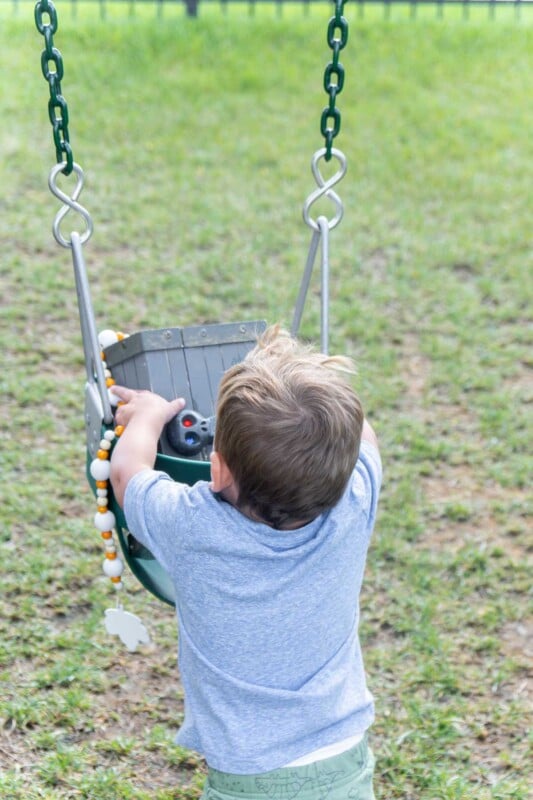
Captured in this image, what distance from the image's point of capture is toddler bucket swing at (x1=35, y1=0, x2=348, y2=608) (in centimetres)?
217

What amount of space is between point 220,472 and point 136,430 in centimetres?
32

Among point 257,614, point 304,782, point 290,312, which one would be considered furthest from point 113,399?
point 290,312

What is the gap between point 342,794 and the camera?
2029mm

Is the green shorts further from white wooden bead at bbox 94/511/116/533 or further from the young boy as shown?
white wooden bead at bbox 94/511/116/533

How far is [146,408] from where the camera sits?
220 cm

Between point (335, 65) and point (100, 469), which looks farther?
point (335, 65)

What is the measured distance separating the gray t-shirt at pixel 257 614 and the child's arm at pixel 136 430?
44 mm

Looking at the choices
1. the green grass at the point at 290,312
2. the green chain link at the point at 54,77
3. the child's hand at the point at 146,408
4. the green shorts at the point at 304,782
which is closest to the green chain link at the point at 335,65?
the green chain link at the point at 54,77

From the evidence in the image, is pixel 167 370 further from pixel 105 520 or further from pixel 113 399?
pixel 105 520

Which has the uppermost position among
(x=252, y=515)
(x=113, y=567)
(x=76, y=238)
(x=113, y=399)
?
(x=76, y=238)

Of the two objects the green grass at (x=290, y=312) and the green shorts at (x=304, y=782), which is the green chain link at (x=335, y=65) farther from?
the green grass at (x=290, y=312)

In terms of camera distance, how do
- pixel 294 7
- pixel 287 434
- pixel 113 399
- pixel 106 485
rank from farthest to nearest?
pixel 294 7 → pixel 113 399 → pixel 106 485 → pixel 287 434

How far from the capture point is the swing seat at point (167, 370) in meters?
2.29

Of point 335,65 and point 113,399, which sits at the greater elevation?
point 335,65
